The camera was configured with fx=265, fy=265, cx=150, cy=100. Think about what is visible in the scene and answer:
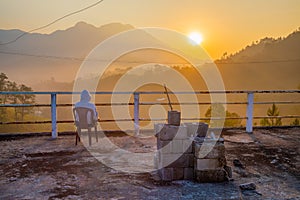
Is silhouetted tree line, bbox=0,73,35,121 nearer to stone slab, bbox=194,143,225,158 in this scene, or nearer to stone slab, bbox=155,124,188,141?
stone slab, bbox=155,124,188,141

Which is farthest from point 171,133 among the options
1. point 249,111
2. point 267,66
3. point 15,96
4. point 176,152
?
point 267,66

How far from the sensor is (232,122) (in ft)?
119

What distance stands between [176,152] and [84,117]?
2455mm

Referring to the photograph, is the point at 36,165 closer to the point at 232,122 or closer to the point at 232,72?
the point at 232,122

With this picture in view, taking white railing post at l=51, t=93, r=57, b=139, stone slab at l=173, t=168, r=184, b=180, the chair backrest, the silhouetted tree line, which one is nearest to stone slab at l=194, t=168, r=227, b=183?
stone slab at l=173, t=168, r=184, b=180

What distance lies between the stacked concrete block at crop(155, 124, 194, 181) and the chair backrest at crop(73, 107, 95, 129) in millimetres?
2154

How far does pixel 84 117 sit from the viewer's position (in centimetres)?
542

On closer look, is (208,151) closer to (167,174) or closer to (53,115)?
(167,174)

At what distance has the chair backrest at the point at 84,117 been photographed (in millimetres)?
5375

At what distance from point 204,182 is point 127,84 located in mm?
4524

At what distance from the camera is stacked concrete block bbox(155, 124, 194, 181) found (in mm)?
3650

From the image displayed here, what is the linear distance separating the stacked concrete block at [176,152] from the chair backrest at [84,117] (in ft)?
7.07

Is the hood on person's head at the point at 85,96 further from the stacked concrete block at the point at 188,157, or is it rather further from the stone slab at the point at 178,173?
the stone slab at the point at 178,173

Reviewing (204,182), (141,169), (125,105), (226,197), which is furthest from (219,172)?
(125,105)
